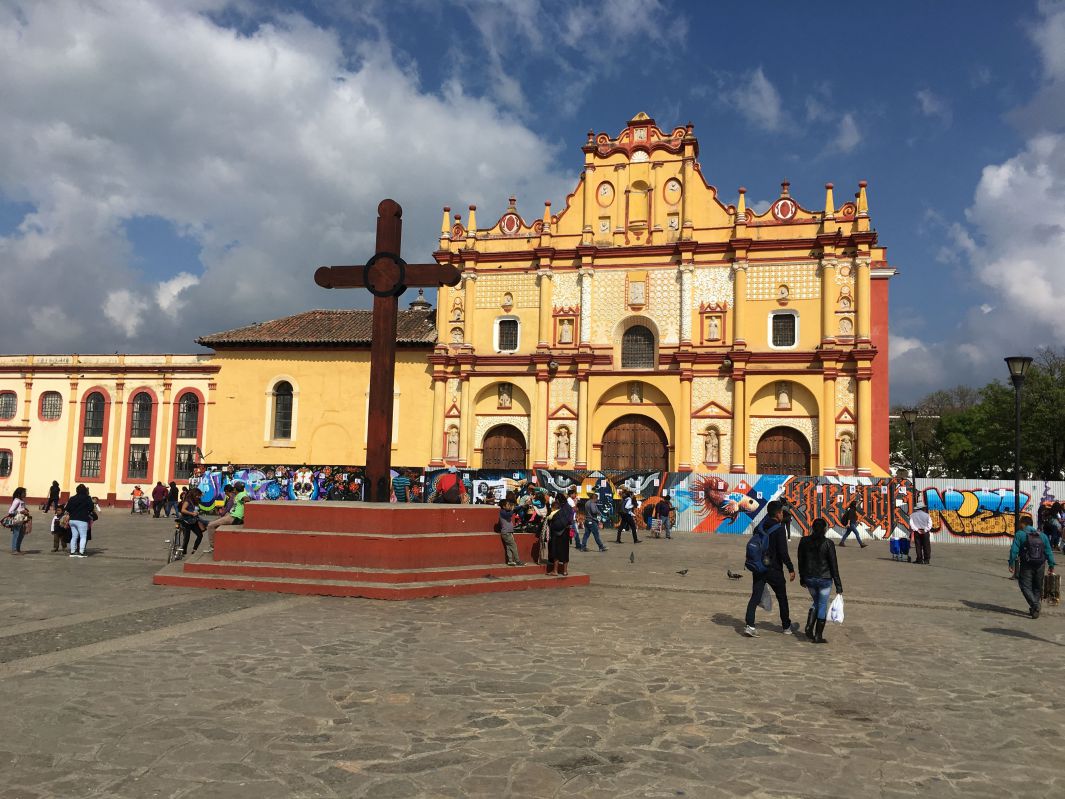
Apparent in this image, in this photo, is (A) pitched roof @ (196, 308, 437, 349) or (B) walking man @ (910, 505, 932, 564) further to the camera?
(A) pitched roof @ (196, 308, 437, 349)

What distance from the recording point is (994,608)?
1127 cm

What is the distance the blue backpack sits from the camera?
881cm

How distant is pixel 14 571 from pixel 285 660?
856 centimetres

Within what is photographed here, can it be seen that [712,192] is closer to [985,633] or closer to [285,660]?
[985,633]

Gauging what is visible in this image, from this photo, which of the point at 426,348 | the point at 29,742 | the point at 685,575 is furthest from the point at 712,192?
the point at 29,742

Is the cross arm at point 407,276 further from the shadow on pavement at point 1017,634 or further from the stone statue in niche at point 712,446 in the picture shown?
the stone statue in niche at point 712,446

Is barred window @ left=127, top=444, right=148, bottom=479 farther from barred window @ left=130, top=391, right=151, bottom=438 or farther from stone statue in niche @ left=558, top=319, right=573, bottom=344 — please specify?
stone statue in niche @ left=558, top=319, right=573, bottom=344

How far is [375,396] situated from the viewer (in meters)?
12.7

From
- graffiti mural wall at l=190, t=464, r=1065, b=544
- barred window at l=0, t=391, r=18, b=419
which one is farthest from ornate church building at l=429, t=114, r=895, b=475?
barred window at l=0, t=391, r=18, b=419

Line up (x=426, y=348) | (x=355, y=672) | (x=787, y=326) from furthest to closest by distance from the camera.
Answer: (x=426, y=348)
(x=787, y=326)
(x=355, y=672)

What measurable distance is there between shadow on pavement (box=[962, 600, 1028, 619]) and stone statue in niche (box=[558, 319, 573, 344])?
68.3 ft

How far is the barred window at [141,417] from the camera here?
33.7m

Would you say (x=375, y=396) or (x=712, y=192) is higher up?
(x=712, y=192)

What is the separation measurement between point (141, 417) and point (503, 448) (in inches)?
632
